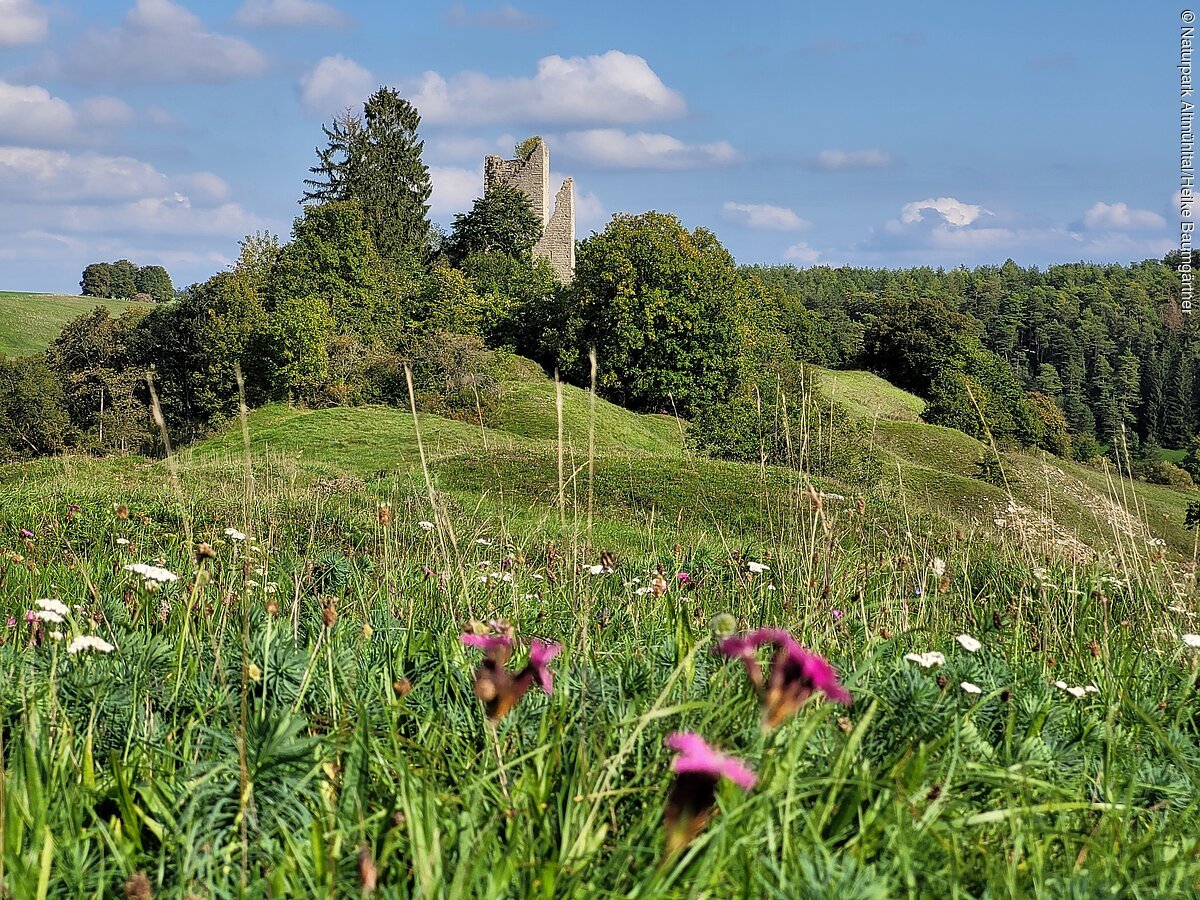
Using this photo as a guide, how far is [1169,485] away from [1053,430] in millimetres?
7457

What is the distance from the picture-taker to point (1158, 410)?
73250 mm

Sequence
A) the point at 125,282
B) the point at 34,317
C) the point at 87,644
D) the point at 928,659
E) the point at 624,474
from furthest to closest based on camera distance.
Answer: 1. the point at 125,282
2. the point at 34,317
3. the point at 624,474
4. the point at 928,659
5. the point at 87,644

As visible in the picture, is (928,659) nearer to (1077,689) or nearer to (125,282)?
(1077,689)

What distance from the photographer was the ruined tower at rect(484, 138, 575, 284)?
170ft

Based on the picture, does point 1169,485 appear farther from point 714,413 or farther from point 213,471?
point 213,471

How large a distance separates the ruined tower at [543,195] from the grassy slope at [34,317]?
2385 centimetres

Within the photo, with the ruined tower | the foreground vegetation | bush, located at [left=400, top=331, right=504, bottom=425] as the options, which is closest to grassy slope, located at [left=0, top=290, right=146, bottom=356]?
the ruined tower

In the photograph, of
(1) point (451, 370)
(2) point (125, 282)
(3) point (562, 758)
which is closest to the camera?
(3) point (562, 758)

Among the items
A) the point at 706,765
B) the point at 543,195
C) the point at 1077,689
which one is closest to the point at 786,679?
the point at 706,765

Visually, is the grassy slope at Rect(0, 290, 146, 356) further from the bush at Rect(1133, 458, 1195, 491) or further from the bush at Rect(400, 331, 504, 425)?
the bush at Rect(1133, 458, 1195, 491)

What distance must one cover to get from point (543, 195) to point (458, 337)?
23492 mm

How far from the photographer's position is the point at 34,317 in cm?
6444

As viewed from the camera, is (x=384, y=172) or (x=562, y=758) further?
(x=384, y=172)

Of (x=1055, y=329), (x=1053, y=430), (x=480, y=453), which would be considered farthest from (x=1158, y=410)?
(x=480, y=453)
